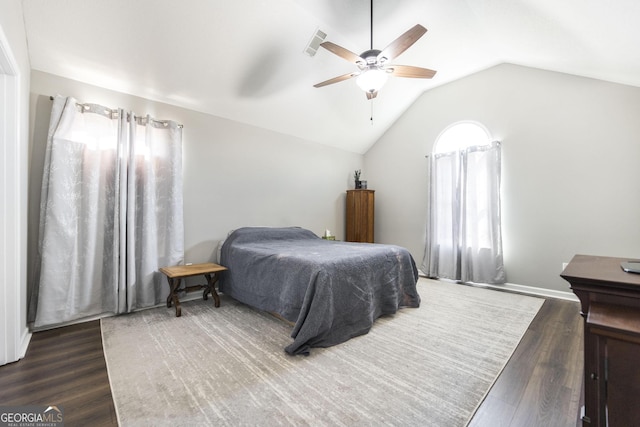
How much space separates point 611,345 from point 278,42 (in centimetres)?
→ 341

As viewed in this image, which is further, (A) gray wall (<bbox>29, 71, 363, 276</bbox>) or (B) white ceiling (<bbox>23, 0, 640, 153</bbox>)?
(A) gray wall (<bbox>29, 71, 363, 276</bbox>)

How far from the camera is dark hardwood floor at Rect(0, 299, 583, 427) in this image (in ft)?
4.51

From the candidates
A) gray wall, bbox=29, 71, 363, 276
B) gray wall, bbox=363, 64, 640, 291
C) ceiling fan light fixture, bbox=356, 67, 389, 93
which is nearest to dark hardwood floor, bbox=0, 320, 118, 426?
gray wall, bbox=29, 71, 363, 276

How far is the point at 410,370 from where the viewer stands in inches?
69.9

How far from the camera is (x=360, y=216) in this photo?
4.98 m

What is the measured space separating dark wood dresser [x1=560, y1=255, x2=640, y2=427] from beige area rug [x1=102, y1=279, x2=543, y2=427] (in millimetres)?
586

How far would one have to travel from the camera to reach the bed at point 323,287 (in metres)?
2.07

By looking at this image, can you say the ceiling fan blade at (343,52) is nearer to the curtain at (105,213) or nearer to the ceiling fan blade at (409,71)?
the ceiling fan blade at (409,71)

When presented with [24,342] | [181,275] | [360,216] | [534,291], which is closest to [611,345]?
[181,275]

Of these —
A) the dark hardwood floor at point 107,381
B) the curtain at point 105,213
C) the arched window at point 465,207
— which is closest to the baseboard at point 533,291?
the arched window at point 465,207

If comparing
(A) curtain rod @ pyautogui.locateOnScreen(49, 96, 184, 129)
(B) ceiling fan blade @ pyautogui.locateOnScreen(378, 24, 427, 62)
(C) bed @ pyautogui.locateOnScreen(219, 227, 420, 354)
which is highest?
(B) ceiling fan blade @ pyautogui.locateOnScreen(378, 24, 427, 62)

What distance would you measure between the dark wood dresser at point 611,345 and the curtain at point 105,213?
342 centimetres

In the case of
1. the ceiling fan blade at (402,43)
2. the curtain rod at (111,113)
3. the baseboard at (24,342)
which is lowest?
the baseboard at (24,342)

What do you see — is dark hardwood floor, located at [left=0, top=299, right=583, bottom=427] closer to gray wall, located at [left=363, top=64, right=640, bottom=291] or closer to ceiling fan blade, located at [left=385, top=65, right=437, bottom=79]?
gray wall, located at [left=363, top=64, right=640, bottom=291]
